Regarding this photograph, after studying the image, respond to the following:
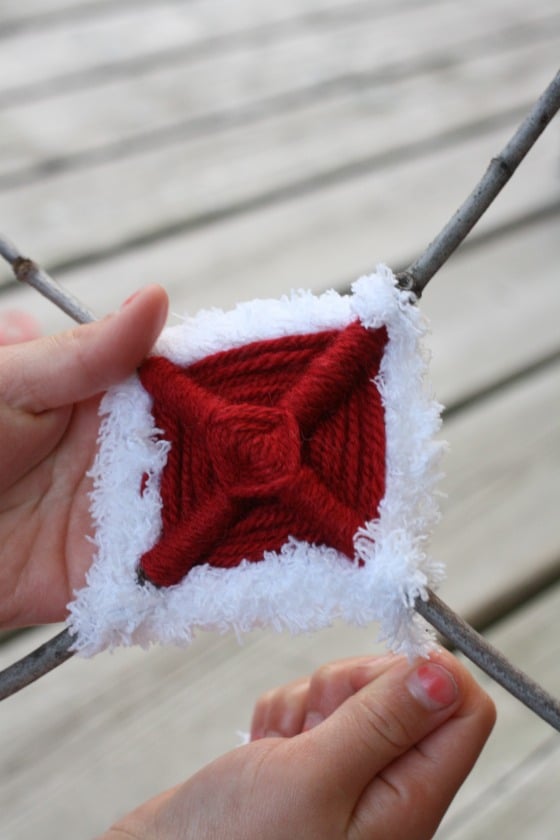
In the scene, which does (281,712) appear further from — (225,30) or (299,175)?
(225,30)

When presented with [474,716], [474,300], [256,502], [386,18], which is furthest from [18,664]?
[386,18]

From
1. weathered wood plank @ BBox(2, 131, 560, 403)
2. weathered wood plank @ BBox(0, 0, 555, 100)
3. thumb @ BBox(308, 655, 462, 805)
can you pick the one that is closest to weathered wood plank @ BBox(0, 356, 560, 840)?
weathered wood plank @ BBox(2, 131, 560, 403)

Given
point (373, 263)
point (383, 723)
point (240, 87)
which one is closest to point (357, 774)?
point (383, 723)

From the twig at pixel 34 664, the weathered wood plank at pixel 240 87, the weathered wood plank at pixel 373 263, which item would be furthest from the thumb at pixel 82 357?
the weathered wood plank at pixel 240 87

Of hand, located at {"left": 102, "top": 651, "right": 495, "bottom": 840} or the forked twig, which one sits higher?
the forked twig

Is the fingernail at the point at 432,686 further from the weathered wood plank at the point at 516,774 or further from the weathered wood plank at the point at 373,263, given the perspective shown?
the weathered wood plank at the point at 373,263

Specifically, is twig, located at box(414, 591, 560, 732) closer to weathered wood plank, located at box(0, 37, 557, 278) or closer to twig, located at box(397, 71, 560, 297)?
twig, located at box(397, 71, 560, 297)
